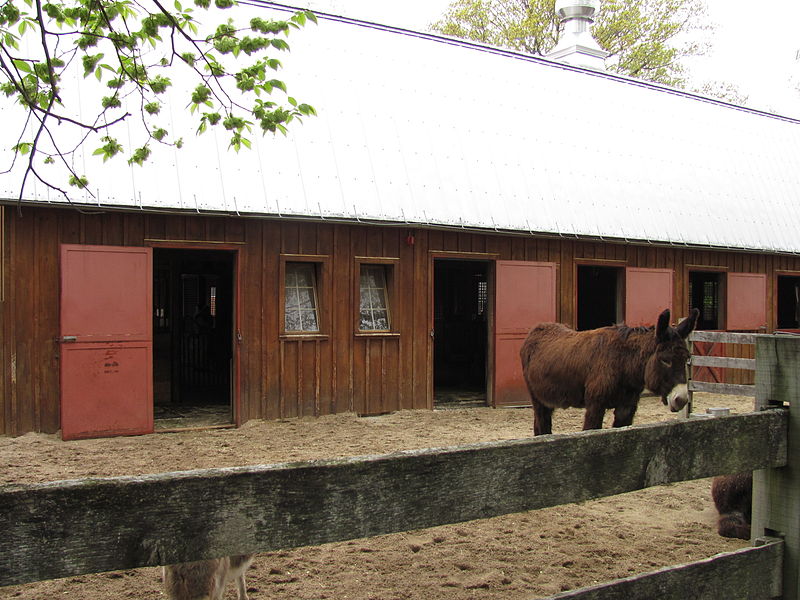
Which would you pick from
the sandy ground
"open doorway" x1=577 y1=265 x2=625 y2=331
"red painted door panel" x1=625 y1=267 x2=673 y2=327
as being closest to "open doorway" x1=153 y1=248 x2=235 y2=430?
the sandy ground

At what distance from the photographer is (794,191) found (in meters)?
17.0

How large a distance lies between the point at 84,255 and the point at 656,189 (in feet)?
35.5

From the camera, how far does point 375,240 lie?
34.7 feet

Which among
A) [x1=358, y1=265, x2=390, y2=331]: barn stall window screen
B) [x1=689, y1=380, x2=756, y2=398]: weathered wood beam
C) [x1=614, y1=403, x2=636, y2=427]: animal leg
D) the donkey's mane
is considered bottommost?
[x1=689, y1=380, x2=756, y2=398]: weathered wood beam

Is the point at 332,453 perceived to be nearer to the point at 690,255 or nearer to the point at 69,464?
the point at 69,464

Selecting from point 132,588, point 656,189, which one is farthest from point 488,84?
point 132,588

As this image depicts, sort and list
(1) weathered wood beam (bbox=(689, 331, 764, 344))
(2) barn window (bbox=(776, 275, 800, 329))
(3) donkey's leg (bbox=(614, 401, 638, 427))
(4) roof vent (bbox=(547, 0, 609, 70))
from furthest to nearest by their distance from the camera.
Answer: (2) barn window (bbox=(776, 275, 800, 329)) < (4) roof vent (bbox=(547, 0, 609, 70)) < (1) weathered wood beam (bbox=(689, 331, 764, 344)) < (3) donkey's leg (bbox=(614, 401, 638, 427))

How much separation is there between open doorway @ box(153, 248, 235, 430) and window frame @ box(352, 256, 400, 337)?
2.12 meters

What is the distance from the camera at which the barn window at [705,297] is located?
17219mm

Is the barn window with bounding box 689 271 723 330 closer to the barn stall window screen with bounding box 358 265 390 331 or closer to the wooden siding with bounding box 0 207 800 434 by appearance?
the wooden siding with bounding box 0 207 800 434

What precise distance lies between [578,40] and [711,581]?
804 inches

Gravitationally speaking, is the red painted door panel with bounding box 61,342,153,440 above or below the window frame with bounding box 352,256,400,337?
below

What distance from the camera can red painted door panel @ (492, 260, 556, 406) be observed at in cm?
1157

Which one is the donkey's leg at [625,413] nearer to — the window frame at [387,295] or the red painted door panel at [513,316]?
the window frame at [387,295]
